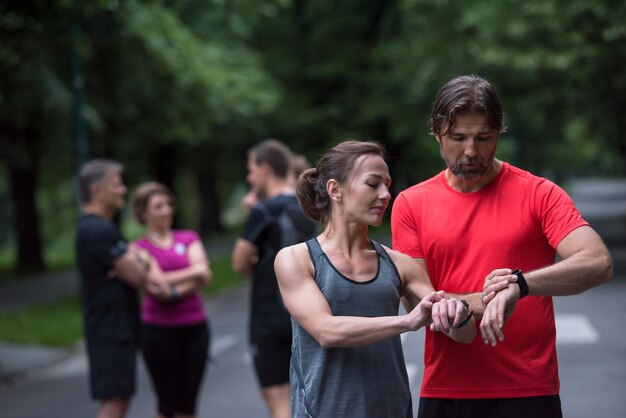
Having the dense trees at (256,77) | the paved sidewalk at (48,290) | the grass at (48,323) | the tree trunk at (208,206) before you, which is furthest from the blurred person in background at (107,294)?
the tree trunk at (208,206)

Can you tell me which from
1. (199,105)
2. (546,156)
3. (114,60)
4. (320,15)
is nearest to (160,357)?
(114,60)

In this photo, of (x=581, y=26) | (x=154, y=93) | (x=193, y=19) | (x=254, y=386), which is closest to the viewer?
(x=254, y=386)

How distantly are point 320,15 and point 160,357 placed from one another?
3213 centimetres

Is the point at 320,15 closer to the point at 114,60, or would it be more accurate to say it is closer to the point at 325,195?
the point at 114,60

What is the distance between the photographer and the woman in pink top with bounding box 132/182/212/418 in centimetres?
677

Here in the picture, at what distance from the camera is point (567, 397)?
9.02 metres

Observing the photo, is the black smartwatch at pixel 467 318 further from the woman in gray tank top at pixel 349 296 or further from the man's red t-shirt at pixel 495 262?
the man's red t-shirt at pixel 495 262

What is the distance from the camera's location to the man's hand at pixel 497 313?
3215 millimetres

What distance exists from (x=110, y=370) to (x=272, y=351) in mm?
951

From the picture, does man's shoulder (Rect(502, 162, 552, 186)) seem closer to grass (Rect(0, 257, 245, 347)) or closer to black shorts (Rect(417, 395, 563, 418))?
black shorts (Rect(417, 395, 563, 418))

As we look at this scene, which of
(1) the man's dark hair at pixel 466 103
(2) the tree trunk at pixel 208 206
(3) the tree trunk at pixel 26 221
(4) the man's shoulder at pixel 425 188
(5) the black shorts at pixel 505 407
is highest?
(2) the tree trunk at pixel 208 206

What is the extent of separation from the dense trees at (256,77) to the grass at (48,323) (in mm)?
2492

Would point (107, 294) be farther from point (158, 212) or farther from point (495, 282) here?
point (495, 282)

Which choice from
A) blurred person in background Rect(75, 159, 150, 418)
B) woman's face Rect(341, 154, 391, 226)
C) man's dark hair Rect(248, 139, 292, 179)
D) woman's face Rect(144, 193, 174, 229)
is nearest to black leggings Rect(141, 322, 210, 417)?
blurred person in background Rect(75, 159, 150, 418)
